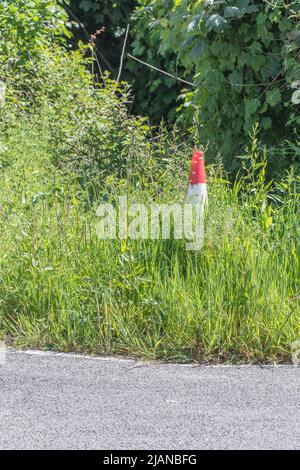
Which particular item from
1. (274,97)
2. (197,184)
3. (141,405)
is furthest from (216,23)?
(141,405)

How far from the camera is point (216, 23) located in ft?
26.3

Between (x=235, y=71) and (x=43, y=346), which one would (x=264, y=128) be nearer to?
(x=235, y=71)

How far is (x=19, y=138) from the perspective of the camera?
8961mm

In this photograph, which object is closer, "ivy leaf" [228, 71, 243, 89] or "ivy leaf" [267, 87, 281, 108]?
"ivy leaf" [267, 87, 281, 108]

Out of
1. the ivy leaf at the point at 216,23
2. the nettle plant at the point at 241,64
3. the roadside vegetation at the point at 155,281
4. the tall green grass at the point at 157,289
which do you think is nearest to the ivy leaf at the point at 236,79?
the nettle plant at the point at 241,64

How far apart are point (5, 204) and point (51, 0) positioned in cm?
511

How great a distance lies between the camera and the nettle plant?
26.9 feet


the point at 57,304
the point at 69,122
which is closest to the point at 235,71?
the point at 69,122

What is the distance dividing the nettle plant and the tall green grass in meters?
2.00

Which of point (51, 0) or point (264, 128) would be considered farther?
point (51, 0)

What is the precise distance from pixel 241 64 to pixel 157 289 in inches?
129

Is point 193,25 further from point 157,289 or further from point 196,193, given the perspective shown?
point 157,289

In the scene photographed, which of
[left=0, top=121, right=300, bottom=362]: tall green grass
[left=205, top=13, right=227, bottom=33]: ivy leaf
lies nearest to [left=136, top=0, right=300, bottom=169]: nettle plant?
[left=205, top=13, right=227, bottom=33]: ivy leaf

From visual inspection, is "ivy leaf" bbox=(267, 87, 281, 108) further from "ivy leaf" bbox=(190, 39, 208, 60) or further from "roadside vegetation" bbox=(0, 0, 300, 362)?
"roadside vegetation" bbox=(0, 0, 300, 362)
